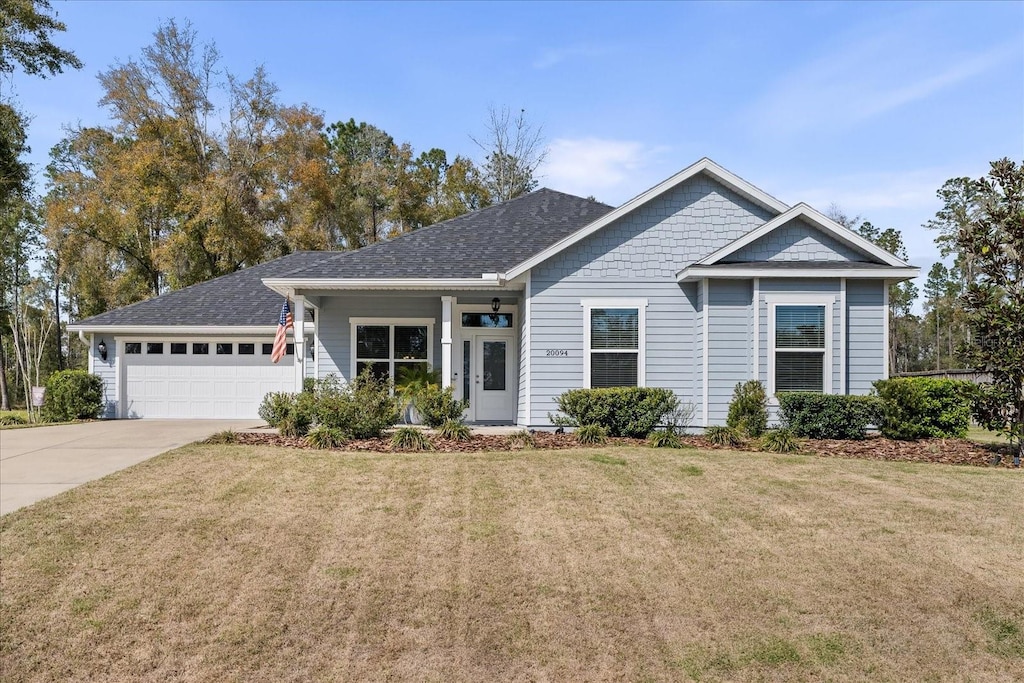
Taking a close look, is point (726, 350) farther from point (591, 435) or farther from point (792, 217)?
point (591, 435)

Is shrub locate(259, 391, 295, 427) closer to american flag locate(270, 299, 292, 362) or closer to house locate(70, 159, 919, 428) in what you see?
house locate(70, 159, 919, 428)

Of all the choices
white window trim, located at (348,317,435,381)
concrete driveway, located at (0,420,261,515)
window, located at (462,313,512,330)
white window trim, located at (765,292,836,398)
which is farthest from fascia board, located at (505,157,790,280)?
concrete driveway, located at (0,420,261,515)

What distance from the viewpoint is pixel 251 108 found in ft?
100

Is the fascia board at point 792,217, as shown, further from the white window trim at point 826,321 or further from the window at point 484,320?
the window at point 484,320

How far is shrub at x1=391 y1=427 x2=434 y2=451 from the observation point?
11.1 meters

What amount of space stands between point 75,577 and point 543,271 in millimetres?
8951

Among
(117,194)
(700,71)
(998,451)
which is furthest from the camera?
(117,194)

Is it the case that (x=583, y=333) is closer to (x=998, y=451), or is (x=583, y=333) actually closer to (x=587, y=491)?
(x=587, y=491)

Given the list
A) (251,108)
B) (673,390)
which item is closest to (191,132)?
(251,108)

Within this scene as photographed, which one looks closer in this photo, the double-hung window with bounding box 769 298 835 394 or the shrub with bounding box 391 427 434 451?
the shrub with bounding box 391 427 434 451

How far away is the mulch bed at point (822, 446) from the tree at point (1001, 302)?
617mm

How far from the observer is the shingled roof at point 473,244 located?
14.3 m

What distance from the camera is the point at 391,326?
1598 centimetres

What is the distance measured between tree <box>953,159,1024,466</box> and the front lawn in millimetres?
2420
